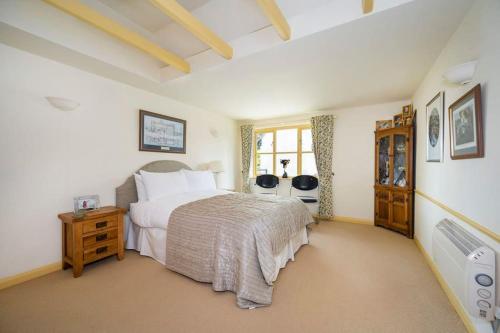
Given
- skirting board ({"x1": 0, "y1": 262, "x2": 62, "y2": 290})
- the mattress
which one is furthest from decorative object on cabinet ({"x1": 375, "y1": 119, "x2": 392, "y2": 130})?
skirting board ({"x1": 0, "y1": 262, "x2": 62, "y2": 290})

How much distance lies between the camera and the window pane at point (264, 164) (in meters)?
5.33

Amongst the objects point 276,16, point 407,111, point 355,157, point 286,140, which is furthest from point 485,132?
point 286,140

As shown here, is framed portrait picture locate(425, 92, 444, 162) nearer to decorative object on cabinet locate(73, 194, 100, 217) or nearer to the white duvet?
the white duvet

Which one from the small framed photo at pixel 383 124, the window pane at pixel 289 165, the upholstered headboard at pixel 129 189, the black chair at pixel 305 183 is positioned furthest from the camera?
the window pane at pixel 289 165

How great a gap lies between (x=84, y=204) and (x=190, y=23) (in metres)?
2.31

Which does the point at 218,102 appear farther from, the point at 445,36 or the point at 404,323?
the point at 404,323

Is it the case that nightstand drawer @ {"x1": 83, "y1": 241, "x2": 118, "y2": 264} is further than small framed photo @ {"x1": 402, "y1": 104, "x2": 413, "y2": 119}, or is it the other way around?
small framed photo @ {"x1": 402, "y1": 104, "x2": 413, "y2": 119}

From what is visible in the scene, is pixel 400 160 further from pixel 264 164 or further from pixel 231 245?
pixel 231 245

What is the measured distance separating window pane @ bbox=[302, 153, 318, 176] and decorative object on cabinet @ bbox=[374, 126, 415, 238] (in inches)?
51.4

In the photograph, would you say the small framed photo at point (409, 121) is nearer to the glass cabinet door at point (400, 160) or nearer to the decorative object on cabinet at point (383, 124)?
the glass cabinet door at point (400, 160)

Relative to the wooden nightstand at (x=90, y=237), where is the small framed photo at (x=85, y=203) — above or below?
above

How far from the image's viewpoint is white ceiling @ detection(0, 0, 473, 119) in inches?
65.1

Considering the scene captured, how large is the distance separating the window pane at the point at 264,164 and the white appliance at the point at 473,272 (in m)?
3.97

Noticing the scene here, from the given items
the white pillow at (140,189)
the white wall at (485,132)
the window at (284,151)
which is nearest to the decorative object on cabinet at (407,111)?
the white wall at (485,132)
